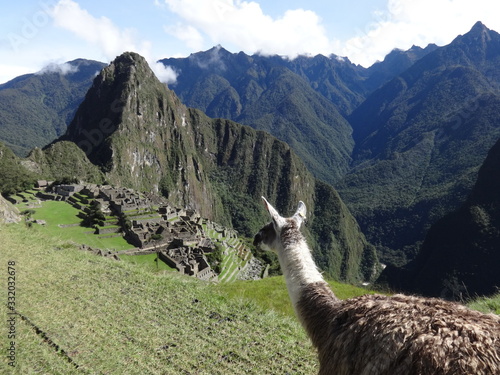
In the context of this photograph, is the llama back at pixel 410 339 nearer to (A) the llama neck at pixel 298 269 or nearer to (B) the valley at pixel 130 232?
(A) the llama neck at pixel 298 269

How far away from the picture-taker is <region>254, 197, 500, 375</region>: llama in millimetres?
1879

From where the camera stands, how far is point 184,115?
15312cm

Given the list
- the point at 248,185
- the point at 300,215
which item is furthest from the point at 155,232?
the point at 248,185

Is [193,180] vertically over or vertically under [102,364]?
over

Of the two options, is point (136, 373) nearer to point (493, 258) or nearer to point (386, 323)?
point (386, 323)

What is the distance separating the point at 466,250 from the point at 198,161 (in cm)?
10505

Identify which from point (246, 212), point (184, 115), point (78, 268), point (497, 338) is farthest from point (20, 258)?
point (184, 115)

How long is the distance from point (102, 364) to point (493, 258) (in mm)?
76242

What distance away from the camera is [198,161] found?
140000mm

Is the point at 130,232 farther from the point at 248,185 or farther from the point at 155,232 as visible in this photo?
the point at 248,185

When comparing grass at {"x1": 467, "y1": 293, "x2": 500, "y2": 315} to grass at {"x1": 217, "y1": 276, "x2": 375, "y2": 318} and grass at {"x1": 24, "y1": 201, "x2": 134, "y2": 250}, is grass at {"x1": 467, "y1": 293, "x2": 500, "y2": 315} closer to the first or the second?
grass at {"x1": 217, "y1": 276, "x2": 375, "y2": 318}

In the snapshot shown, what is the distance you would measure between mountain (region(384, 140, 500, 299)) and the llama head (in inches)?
2302

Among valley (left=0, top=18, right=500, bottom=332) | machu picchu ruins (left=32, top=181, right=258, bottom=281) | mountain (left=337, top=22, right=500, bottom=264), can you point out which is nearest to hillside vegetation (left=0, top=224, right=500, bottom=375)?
machu picchu ruins (left=32, top=181, right=258, bottom=281)

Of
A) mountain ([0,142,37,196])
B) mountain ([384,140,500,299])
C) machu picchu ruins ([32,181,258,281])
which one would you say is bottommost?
mountain ([384,140,500,299])
